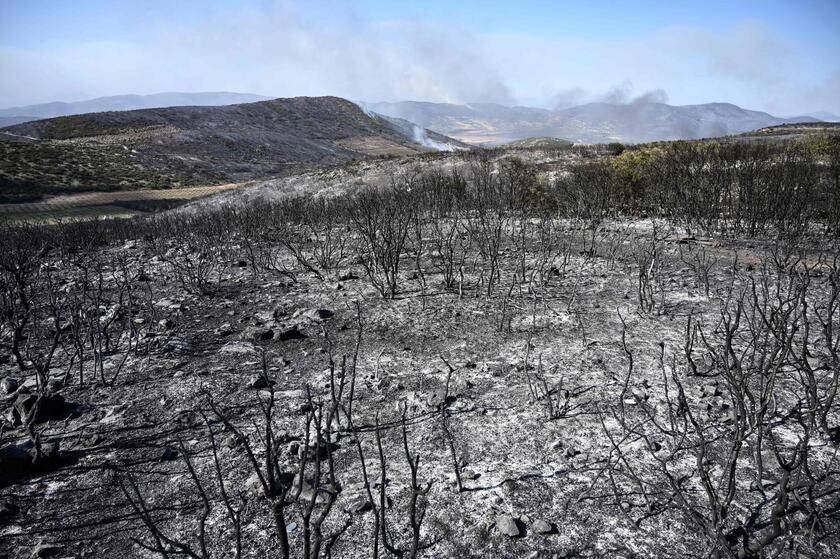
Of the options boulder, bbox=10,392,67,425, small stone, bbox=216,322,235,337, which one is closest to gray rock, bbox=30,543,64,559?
boulder, bbox=10,392,67,425

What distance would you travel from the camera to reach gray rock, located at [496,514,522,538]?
7.31 ft

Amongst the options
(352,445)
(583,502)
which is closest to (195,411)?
(352,445)

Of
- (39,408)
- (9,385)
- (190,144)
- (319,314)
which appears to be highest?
(190,144)

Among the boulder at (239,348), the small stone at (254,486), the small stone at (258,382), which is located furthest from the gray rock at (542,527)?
the boulder at (239,348)

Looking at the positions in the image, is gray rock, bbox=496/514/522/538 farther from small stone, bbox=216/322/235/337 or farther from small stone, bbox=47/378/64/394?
small stone, bbox=216/322/235/337

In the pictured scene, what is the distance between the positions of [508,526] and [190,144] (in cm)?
6771

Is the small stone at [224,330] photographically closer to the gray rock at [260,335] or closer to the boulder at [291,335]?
the gray rock at [260,335]

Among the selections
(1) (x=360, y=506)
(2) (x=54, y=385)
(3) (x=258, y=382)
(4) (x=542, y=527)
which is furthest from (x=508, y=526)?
(2) (x=54, y=385)

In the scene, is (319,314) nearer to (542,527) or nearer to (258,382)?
(258,382)

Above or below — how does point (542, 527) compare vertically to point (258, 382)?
above

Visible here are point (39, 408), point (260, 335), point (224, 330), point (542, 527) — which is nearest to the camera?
point (542, 527)

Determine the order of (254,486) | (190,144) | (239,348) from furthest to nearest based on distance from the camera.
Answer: (190,144) → (239,348) → (254,486)

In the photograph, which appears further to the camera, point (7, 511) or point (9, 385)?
point (9, 385)

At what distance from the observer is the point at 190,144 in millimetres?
59812
